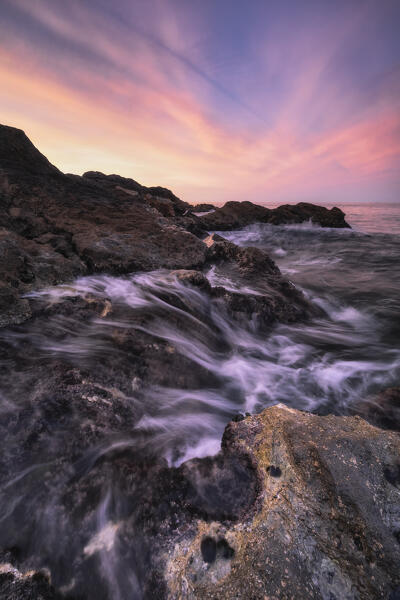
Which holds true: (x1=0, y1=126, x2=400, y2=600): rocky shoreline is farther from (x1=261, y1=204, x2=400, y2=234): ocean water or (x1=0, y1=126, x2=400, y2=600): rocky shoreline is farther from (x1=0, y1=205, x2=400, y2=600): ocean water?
(x1=261, y1=204, x2=400, y2=234): ocean water

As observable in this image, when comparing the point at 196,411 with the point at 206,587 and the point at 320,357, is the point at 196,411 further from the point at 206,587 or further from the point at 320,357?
the point at 320,357

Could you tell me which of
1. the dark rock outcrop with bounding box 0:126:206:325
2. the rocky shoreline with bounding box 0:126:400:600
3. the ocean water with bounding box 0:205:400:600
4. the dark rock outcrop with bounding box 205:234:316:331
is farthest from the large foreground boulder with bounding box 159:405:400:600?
the dark rock outcrop with bounding box 0:126:206:325

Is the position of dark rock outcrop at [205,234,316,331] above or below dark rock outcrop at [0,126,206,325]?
below

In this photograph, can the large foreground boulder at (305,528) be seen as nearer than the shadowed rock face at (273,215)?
Yes

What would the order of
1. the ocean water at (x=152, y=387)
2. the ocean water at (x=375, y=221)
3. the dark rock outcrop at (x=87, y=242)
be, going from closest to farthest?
the ocean water at (x=152, y=387), the dark rock outcrop at (x=87, y=242), the ocean water at (x=375, y=221)

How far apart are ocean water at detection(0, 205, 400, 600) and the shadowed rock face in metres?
15.6

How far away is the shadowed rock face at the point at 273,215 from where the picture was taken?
70.3 ft

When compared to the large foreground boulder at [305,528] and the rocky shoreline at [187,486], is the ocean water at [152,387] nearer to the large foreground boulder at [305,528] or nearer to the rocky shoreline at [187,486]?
the rocky shoreline at [187,486]

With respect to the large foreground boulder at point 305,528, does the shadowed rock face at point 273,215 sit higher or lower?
higher

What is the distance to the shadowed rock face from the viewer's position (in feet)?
70.3

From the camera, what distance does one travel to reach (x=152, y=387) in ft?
9.00

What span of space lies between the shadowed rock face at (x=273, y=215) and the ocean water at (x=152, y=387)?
15.6 meters

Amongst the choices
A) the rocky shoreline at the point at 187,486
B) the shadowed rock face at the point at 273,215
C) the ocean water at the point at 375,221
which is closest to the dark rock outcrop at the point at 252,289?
the rocky shoreline at the point at 187,486

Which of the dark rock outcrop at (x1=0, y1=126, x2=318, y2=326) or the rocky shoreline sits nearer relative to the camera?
the rocky shoreline
